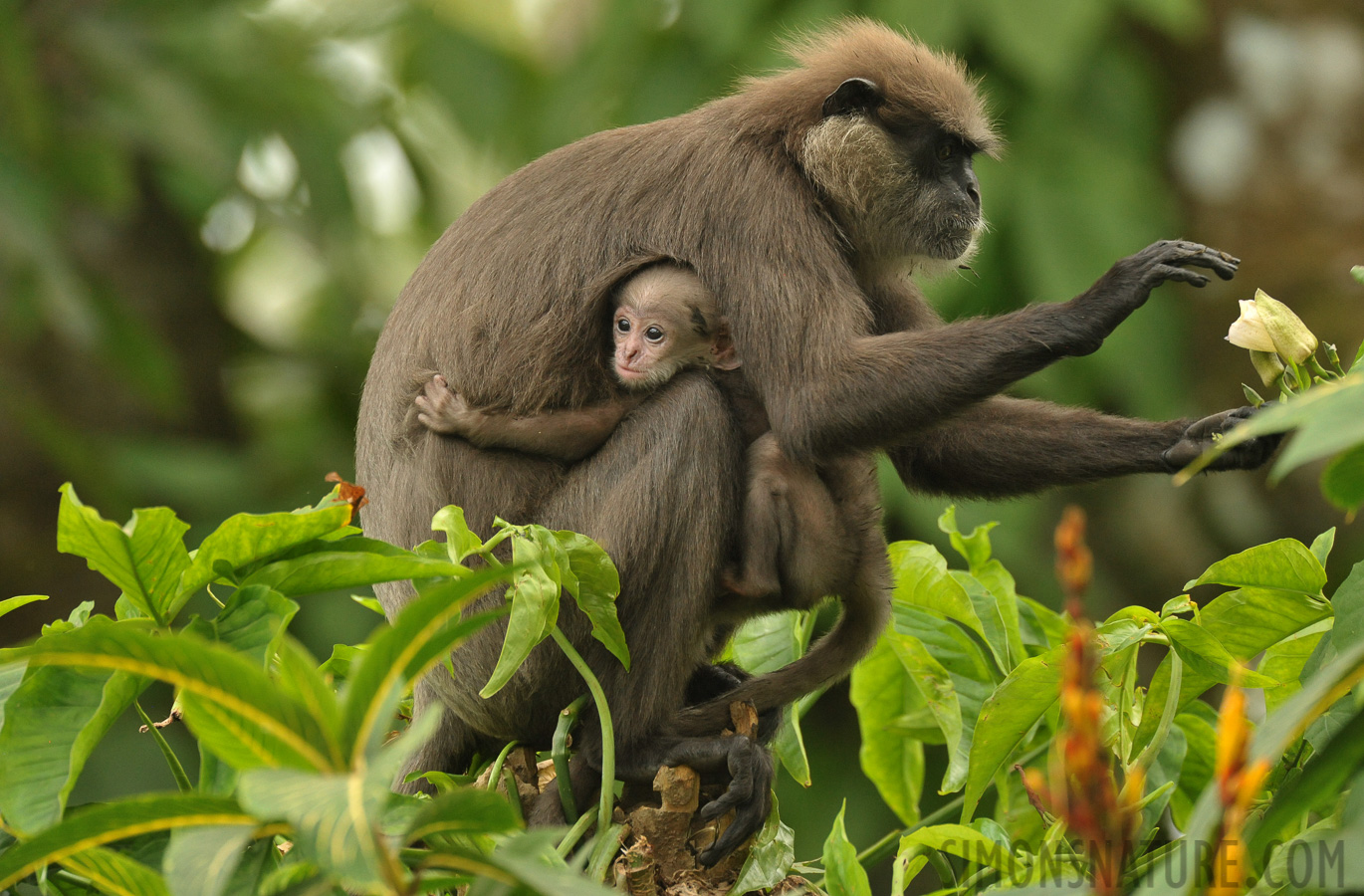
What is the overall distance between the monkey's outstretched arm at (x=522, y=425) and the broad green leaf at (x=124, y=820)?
69.5 inches

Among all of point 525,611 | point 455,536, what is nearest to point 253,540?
point 455,536

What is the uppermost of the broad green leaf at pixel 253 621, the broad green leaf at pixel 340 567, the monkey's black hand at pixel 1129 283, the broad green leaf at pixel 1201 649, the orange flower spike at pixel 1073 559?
the monkey's black hand at pixel 1129 283

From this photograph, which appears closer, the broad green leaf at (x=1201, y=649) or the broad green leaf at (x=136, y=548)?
the broad green leaf at (x=136, y=548)

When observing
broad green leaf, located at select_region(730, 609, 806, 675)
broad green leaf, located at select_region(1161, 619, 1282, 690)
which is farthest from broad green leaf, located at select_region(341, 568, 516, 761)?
broad green leaf, located at select_region(730, 609, 806, 675)

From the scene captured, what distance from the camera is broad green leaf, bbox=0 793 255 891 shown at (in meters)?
1.60

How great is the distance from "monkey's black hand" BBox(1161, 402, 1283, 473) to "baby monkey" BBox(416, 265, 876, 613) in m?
→ 0.82

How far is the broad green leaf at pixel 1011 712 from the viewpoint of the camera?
2.56 m

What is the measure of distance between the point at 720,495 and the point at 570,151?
117 cm

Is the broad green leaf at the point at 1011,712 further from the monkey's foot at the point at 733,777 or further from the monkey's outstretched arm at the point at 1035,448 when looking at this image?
the monkey's outstretched arm at the point at 1035,448

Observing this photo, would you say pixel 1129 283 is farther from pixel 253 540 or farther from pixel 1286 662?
pixel 253 540

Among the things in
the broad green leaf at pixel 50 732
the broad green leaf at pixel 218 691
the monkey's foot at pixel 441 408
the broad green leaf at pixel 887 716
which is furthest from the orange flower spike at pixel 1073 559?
the monkey's foot at pixel 441 408

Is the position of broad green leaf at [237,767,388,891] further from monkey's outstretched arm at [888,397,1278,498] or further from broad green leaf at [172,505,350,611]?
monkey's outstretched arm at [888,397,1278,498]

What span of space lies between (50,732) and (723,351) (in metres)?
2.03

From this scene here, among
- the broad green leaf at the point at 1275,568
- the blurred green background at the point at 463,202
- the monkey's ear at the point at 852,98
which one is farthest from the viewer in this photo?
the blurred green background at the point at 463,202
